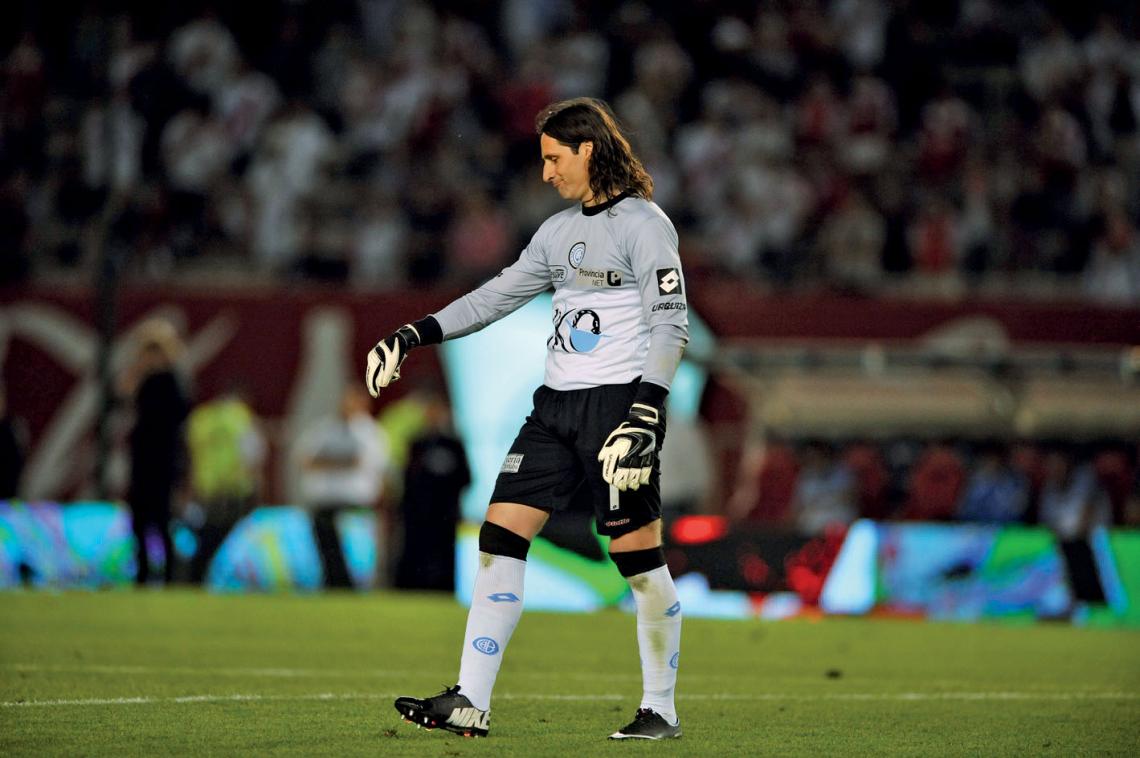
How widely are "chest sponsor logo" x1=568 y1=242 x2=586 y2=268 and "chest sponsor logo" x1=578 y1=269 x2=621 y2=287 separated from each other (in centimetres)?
4

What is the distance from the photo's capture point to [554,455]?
697 centimetres

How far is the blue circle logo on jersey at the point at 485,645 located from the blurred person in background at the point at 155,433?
361 inches

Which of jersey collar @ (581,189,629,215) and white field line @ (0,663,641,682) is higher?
jersey collar @ (581,189,629,215)

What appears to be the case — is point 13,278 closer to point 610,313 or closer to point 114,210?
point 114,210

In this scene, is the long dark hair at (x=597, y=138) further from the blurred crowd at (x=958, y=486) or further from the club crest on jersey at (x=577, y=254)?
the blurred crowd at (x=958, y=486)

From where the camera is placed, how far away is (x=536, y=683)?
934cm

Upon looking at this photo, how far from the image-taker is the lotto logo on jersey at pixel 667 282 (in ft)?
22.3

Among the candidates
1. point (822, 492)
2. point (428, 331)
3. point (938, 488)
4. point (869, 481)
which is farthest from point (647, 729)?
point (869, 481)

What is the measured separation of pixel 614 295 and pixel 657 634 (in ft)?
4.00

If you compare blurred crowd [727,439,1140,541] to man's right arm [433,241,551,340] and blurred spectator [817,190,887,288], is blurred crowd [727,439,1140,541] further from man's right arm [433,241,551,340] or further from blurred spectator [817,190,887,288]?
man's right arm [433,241,551,340]

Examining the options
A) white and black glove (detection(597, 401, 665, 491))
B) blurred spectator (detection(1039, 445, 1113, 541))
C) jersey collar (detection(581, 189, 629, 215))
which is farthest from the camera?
blurred spectator (detection(1039, 445, 1113, 541))

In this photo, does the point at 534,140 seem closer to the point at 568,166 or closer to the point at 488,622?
the point at 568,166

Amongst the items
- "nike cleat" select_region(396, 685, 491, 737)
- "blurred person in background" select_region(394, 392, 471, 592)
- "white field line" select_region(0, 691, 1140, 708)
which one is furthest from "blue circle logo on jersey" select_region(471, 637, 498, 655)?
"blurred person in background" select_region(394, 392, 471, 592)

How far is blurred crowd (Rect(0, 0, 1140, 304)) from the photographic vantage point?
2100cm
